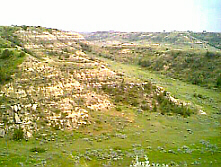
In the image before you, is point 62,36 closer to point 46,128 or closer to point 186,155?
point 46,128

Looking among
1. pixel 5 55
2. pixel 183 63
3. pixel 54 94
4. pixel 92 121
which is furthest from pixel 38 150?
pixel 183 63

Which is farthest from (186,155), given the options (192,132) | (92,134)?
(92,134)

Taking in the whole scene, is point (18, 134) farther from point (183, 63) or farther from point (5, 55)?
point (183, 63)

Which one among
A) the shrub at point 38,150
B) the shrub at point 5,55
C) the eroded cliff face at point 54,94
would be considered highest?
the shrub at point 5,55

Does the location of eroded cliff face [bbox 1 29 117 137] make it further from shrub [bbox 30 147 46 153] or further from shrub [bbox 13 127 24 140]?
shrub [bbox 30 147 46 153]

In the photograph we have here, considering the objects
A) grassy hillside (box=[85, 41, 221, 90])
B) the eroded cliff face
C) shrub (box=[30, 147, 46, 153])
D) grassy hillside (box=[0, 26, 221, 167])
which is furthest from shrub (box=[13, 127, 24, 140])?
grassy hillside (box=[85, 41, 221, 90])

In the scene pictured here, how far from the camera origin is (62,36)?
8938 centimetres

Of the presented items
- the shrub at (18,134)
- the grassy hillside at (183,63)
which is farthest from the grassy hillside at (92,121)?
the grassy hillside at (183,63)

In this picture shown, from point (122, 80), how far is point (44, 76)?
11.0 metres

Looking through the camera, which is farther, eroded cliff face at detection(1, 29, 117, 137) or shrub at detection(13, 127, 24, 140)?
eroded cliff face at detection(1, 29, 117, 137)

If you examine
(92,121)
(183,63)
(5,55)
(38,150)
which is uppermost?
(5,55)

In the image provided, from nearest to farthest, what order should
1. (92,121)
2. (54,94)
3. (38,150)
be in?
1. (38,150)
2. (92,121)
3. (54,94)

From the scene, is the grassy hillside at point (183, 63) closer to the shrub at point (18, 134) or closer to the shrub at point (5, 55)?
the shrub at point (5, 55)

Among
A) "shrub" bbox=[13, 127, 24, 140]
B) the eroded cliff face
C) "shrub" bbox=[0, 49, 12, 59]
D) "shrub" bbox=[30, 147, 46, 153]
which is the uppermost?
"shrub" bbox=[0, 49, 12, 59]
